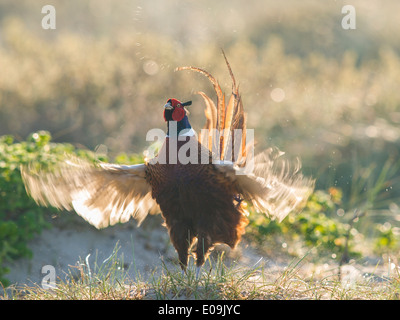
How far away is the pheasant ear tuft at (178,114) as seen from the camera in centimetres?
289

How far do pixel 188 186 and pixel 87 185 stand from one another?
69cm

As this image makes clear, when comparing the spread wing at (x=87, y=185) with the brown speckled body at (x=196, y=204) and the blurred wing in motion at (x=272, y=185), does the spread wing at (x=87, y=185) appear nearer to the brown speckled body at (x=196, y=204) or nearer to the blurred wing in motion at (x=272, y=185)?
the brown speckled body at (x=196, y=204)

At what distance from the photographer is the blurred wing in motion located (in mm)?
2744

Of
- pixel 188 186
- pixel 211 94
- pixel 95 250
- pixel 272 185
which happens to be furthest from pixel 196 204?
pixel 211 94

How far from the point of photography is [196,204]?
9.14 ft

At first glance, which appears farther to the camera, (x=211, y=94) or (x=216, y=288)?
(x=211, y=94)

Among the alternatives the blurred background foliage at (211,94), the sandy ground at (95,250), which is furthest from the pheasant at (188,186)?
the blurred background foliage at (211,94)

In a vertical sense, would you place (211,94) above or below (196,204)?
above

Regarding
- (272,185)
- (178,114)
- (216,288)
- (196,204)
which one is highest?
(178,114)

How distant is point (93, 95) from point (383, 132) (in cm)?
414

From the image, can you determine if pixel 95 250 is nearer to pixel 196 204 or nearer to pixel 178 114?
pixel 196 204

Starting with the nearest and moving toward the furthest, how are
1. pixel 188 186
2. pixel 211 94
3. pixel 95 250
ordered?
pixel 188 186 → pixel 95 250 → pixel 211 94

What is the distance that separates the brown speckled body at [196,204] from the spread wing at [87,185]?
0.20m

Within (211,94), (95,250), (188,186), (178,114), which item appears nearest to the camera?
(188,186)
